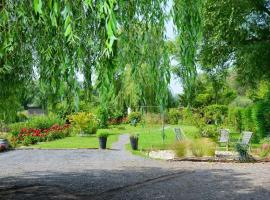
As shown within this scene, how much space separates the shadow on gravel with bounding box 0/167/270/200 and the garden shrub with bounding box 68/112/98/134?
15.4 m

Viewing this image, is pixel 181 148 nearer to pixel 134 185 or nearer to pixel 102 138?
pixel 102 138

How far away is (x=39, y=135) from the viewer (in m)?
27.3

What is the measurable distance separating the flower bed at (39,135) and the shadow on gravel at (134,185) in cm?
1169

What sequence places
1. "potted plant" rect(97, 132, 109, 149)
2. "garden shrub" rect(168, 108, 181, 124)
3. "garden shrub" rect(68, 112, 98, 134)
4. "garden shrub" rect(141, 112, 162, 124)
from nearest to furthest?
"potted plant" rect(97, 132, 109, 149)
"garden shrub" rect(68, 112, 98, 134)
"garden shrub" rect(141, 112, 162, 124)
"garden shrub" rect(168, 108, 181, 124)

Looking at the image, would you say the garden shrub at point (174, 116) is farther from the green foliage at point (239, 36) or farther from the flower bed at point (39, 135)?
the green foliage at point (239, 36)

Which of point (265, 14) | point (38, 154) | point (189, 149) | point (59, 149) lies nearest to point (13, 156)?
point (38, 154)

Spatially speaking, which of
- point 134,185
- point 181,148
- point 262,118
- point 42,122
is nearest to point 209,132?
point 262,118

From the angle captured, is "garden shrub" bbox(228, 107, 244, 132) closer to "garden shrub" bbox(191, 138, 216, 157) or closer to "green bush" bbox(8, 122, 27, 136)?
"garden shrub" bbox(191, 138, 216, 157)

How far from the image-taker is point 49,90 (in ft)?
21.8

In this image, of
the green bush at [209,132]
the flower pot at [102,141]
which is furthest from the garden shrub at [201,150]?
the flower pot at [102,141]

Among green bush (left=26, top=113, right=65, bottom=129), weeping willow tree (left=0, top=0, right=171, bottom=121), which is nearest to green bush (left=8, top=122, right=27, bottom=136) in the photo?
green bush (left=26, top=113, right=65, bottom=129)

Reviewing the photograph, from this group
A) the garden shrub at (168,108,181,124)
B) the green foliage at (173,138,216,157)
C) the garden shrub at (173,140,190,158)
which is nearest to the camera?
the garden shrub at (173,140,190,158)

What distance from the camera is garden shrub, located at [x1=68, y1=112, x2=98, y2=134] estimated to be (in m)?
30.0

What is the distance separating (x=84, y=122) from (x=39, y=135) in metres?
4.18
